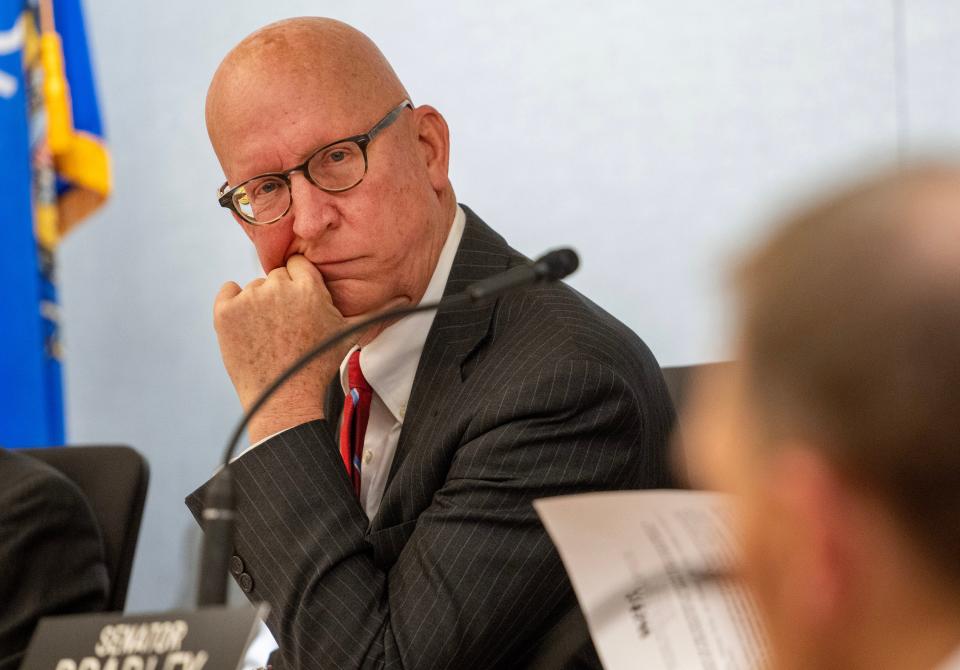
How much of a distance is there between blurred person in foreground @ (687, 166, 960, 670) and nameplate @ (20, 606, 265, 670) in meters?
0.54

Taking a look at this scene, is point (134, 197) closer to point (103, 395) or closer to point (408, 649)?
point (103, 395)

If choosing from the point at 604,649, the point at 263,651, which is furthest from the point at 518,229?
the point at 604,649

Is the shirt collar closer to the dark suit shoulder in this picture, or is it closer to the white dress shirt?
the white dress shirt

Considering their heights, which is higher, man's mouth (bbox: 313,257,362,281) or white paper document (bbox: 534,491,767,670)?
man's mouth (bbox: 313,257,362,281)

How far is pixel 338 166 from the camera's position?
5.01 feet

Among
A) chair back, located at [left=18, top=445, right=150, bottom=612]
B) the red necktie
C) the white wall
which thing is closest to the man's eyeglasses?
the red necktie

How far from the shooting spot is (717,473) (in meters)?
0.55

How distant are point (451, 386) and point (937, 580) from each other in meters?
1.01

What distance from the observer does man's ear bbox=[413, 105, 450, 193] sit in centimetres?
165

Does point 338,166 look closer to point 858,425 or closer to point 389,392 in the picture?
point 389,392

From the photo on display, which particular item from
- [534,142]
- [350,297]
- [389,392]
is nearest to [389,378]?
[389,392]

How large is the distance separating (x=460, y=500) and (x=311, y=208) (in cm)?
47

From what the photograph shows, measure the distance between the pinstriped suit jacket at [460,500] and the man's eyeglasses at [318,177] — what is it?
295mm

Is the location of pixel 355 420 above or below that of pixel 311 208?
below
